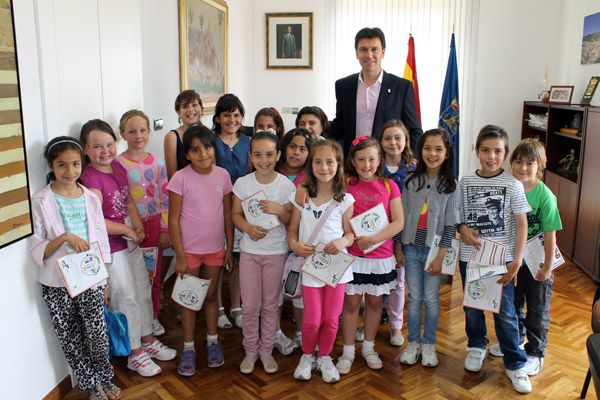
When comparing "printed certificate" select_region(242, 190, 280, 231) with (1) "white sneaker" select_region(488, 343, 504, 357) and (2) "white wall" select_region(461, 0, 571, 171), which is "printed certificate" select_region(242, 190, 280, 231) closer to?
(1) "white sneaker" select_region(488, 343, 504, 357)

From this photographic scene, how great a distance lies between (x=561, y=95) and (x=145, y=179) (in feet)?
13.4

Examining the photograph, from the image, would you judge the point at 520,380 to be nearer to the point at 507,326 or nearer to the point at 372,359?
the point at 507,326

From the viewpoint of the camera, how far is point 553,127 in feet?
16.1

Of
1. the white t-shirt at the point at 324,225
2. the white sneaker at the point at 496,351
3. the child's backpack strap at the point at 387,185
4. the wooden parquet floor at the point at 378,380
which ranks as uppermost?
the child's backpack strap at the point at 387,185

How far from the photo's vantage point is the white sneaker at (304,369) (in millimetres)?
2518

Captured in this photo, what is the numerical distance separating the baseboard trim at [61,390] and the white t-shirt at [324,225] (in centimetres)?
118

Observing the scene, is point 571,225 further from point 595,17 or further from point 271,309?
point 271,309

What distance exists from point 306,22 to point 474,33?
6.14 ft

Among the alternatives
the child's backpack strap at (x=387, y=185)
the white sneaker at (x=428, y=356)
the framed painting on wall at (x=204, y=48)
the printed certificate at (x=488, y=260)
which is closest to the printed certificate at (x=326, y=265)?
the child's backpack strap at (x=387, y=185)

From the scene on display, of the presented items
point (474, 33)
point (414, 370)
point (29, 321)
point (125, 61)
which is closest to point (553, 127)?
point (474, 33)

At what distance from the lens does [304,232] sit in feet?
7.94

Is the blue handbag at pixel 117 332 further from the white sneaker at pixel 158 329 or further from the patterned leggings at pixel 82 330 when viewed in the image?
the white sneaker at pixel 158 329

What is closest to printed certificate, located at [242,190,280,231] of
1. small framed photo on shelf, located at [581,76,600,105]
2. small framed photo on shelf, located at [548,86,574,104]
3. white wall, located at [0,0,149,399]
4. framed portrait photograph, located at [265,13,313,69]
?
white wall, located at [0,0,149,399]

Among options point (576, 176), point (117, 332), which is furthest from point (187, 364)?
point (576, 176)
